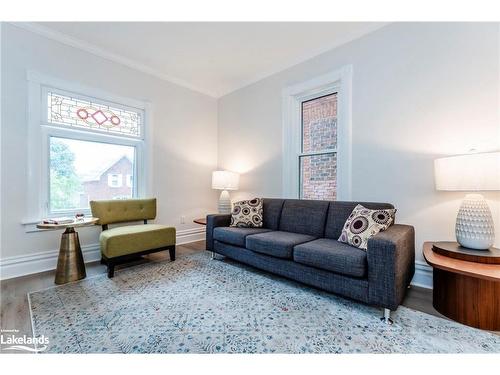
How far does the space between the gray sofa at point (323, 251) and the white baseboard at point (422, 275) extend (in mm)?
121

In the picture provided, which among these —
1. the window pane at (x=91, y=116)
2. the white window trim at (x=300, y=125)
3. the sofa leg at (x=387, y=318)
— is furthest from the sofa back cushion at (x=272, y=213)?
the window pane at (x=91, y=116)

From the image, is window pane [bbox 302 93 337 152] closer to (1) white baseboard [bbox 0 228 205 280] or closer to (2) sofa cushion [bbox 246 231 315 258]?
(2) sofa cushion [bbox 246 231 315 258]

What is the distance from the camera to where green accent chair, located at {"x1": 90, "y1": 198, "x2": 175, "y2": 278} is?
2.49 metres

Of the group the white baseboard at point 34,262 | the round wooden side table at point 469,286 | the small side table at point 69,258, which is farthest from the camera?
the white baseboard at point 34,262

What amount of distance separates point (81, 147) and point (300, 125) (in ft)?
9.82

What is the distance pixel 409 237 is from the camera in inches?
78.7

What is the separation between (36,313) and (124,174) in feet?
6.65

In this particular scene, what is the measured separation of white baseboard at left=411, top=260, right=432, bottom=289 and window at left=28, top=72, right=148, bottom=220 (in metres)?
3.57

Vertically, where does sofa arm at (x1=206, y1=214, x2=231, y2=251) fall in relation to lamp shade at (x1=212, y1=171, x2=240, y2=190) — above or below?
below

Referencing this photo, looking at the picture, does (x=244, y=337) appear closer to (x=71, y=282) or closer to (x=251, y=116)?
(x=71, y=282)

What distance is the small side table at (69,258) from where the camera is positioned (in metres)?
2.32

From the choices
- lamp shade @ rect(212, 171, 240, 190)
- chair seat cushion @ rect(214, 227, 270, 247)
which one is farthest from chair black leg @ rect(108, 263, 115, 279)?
lamp shade @ rect(212, 171, 240, 190)

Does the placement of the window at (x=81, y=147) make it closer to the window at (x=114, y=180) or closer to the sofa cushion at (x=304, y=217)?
the window at (x=114, y=180)
